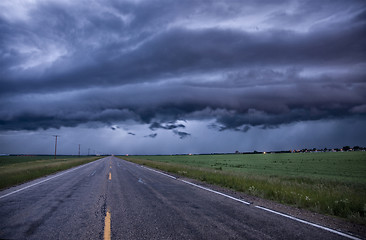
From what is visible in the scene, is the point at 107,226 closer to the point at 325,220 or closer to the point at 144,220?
the point at 144,220

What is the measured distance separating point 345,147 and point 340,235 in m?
227

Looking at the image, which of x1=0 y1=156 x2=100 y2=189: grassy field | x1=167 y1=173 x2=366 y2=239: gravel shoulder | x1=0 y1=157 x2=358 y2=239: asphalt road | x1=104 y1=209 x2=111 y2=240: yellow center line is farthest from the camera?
x1=0 y1=156 x2=100 y2=189: grassy field

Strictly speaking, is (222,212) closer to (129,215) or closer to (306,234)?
(306,234)

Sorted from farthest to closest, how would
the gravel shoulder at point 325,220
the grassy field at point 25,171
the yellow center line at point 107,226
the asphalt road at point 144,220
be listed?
the grassy field at point 25,171 < the gravel shoulder at point 325,220 < the asphalt road at point 144,220 < the yellow center line at point 107,226

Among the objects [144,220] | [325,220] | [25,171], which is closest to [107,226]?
[144,220]

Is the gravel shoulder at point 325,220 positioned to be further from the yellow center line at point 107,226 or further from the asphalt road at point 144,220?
the yellow center line at point 107,226

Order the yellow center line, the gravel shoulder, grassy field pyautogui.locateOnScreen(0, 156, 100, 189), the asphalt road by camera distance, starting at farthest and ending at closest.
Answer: grassy field pyautogui.locateOnScreen(0, 156, 100, 189) → the gravel shoulder → the asphalt road → the yellow center line

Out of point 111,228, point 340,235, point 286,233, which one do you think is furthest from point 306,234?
point 111,228

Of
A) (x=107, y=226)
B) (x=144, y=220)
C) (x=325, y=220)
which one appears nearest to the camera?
(x=107, y=226)

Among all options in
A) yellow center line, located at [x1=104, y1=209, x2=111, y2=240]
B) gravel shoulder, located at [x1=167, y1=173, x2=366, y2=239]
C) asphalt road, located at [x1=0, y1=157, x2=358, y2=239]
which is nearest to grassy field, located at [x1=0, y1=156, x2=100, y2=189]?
asphalt road, located at [x1=0, y1=157, x2=358, y2=239]

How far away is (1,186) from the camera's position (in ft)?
39.0

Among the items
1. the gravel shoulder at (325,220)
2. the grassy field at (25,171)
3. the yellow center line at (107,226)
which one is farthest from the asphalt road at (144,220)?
the grassy field at (25,171)

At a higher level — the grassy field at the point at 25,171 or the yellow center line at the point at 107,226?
the yellow center line at the point at 107,226

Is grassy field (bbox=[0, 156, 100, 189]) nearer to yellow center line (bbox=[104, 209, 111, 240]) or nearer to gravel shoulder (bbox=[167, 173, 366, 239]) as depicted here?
yellow center line (bbox=[104, 209, 111, 240])
